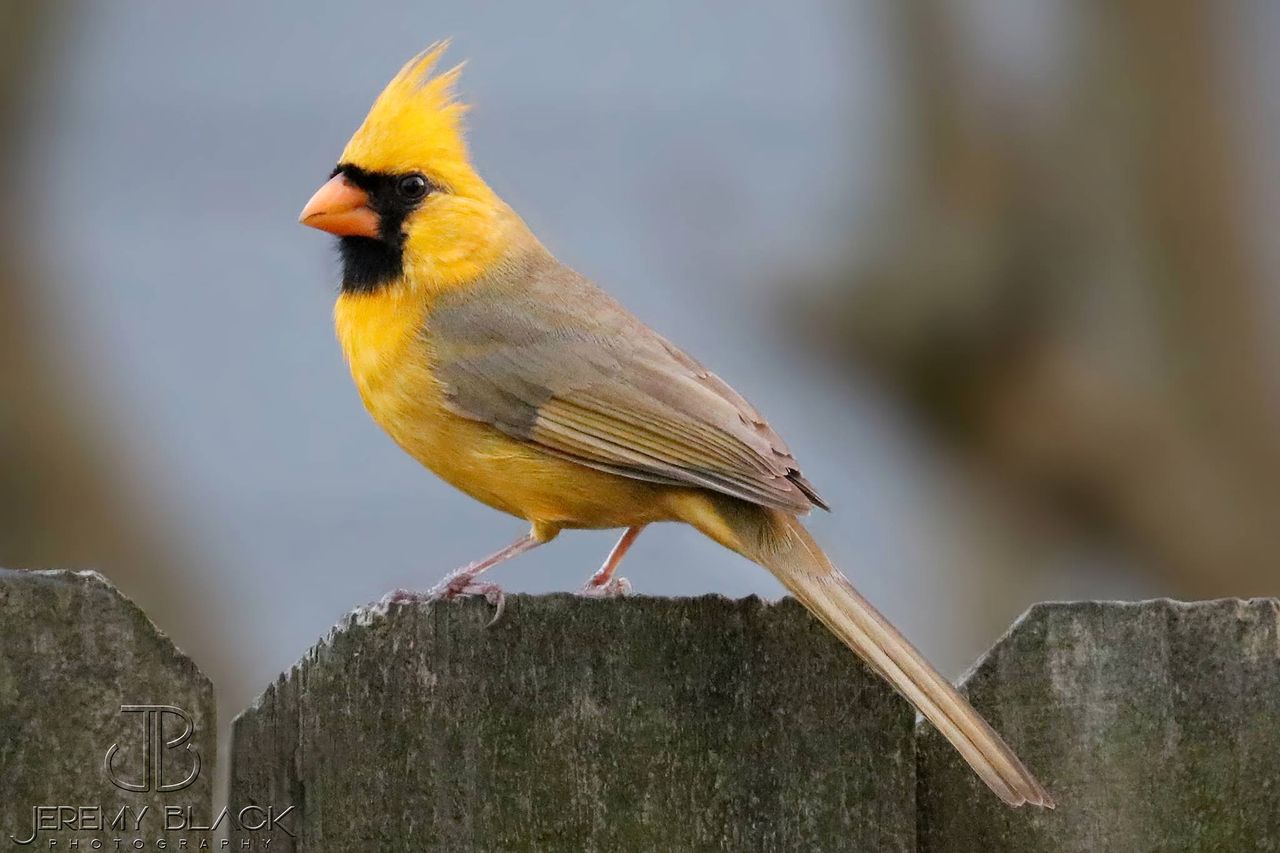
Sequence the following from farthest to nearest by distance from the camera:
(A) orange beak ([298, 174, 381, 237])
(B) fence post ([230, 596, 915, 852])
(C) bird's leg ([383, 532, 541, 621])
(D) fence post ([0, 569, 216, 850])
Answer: (A) orange beak ([298, 174, 381, 237]) < (C) bird's leg ([383, 532, 541, 621]) < (B) fence post ([230, 596, 915, 852]) < (D) fence post ([0, 569, 216, 850])

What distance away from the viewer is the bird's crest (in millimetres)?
4051

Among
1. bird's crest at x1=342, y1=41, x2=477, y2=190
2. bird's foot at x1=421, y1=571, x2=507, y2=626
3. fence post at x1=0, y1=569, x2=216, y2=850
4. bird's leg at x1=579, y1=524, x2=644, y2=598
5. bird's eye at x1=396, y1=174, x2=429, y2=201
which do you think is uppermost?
bird's crest at x1=342, y1=41, x2=477, y2=190

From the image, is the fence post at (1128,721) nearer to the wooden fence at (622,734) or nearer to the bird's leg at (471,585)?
the wooden fence at (622,734)

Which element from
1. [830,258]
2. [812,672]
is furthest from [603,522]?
[830,258]

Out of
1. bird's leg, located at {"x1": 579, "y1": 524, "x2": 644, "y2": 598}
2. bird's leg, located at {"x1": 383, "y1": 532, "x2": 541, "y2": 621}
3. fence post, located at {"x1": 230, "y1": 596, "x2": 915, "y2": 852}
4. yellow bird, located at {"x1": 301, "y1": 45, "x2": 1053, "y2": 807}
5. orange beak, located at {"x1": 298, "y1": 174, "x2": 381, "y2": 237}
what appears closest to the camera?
fence post, located at {"x1": 230, "y1": 596, "x2": 915, "y2": 852}

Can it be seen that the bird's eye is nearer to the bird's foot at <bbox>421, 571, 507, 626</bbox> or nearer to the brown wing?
the brown wing

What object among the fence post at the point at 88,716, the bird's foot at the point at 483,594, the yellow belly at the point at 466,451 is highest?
the yellow belly at the point at 466,451

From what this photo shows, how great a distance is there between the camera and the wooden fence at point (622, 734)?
2.27 m

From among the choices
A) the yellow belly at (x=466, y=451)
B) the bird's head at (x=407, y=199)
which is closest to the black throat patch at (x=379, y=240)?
the bird's head at (x=407, y=199)

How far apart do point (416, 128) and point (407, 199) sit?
0.50ft

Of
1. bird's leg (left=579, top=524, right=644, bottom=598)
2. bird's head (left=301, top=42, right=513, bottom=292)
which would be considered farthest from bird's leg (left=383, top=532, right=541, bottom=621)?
bird's head (left=301, top=42, right=513, bottom=292)

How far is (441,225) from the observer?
4207 mm

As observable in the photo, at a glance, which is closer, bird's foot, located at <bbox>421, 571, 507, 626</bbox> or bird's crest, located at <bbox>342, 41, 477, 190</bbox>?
bird's foot, located at <bbox>421, 571, 507, 626</bbox>

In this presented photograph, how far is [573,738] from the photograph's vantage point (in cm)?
243
